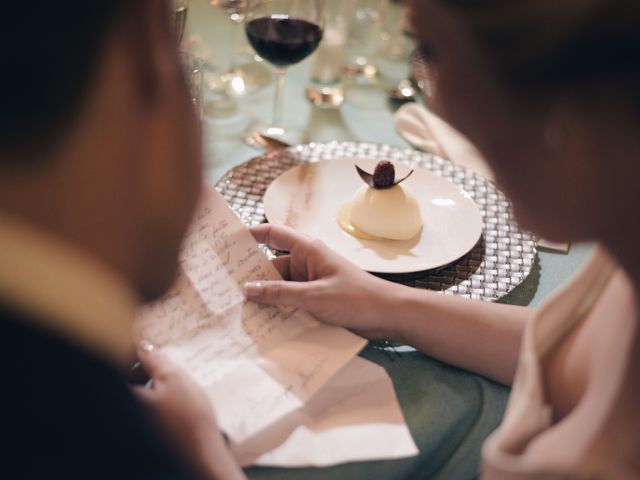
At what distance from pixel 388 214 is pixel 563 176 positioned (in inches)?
19.1

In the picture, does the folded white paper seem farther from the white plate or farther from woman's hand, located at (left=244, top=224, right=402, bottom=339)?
the white plate

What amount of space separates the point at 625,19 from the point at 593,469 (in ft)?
1.08

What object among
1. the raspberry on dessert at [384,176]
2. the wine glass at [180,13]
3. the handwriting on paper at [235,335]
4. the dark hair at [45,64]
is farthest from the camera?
the wine glass at [180,13]

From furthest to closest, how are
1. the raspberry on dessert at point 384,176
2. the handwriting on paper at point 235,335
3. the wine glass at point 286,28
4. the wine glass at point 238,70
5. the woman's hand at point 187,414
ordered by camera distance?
the wine glass at point 238,70 < the wine glass at point 286,28 < the raspberry on dessert at point 384,176 < the handwriting on paper at point 235,335 < the woman's hand at point 187,414

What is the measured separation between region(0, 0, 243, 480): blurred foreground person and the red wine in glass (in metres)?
0.74

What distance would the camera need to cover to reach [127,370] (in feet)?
2.45

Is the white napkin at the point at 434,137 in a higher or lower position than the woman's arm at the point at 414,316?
higher

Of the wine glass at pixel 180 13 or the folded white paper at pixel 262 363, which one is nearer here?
the folded white paper at pixel 262 363

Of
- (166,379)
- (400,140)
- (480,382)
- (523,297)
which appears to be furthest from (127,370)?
(400,140)

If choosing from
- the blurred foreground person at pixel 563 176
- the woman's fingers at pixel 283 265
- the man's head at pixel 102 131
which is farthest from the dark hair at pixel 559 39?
the woman's fingers at pixel 283 265

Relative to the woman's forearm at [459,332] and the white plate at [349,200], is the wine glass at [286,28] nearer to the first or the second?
the white plate at [349,200]

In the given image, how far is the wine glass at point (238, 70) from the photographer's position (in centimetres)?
145

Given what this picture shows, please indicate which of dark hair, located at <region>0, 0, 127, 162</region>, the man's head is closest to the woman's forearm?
the man's head

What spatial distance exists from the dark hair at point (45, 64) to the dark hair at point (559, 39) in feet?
0.74
